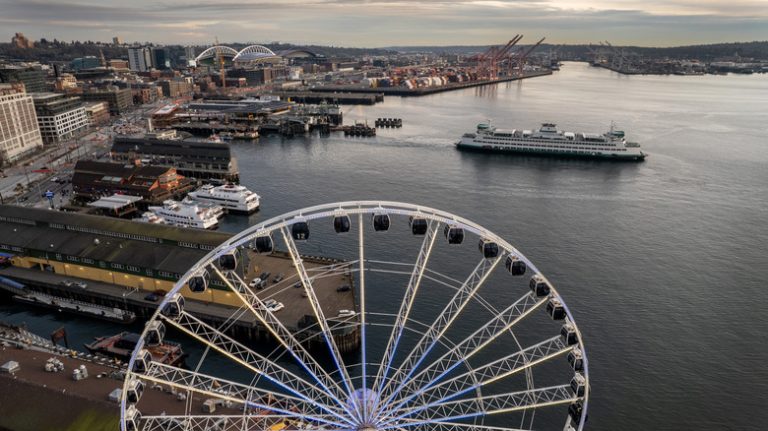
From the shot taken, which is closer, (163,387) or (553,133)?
(163,387)

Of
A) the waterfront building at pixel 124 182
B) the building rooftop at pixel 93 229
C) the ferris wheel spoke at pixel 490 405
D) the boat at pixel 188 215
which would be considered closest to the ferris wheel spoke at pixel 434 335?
the ferris wheel spoke at pixel 490 405

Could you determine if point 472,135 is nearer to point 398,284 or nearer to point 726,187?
point 726,187

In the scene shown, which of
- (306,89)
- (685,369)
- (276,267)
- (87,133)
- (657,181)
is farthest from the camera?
(306,89)

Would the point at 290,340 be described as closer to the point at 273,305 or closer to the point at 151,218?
the point at 273,305

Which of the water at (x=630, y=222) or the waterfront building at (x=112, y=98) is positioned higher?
the waterfront building at (x=112, y=98)

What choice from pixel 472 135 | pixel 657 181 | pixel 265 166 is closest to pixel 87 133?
pixel 265 166

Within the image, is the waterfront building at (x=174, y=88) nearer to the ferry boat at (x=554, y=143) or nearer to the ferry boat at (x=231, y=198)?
the ferry boat at (x=554, y=143)

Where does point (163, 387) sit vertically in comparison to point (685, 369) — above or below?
above
